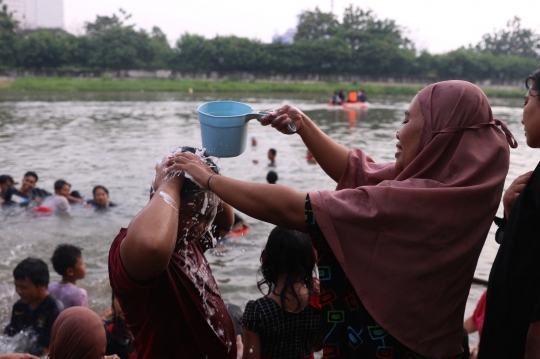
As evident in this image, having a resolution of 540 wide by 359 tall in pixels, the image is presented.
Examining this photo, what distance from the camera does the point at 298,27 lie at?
67.0 m

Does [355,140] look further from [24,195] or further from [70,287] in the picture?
[70,287]

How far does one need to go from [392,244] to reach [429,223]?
14cm

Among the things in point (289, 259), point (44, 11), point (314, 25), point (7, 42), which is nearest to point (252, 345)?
point (289, 259)

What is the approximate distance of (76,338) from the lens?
7.60 feet

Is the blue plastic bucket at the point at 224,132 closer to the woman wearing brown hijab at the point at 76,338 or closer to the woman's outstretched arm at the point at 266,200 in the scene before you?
the woman's outstretched arm at the point at 266,200

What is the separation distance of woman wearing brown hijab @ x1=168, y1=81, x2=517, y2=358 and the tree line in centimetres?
5079

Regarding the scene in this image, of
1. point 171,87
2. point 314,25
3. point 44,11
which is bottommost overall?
point 171,87

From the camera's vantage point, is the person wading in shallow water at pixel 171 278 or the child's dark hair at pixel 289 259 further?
the child's dark hair at pixel 289 259

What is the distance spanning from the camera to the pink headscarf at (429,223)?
5.96ft

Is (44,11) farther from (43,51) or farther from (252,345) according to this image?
(252,345)

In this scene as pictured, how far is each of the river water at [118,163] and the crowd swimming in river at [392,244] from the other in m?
3.04

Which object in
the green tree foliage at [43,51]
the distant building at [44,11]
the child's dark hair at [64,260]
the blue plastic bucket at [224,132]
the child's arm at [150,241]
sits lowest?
the child's dark hair at [64,260]

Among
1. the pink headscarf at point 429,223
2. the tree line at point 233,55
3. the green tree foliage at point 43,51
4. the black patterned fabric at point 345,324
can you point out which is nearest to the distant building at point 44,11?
the tree line at point 233,55

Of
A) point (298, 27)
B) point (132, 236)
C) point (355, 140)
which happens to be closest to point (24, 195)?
point (132, 236)
